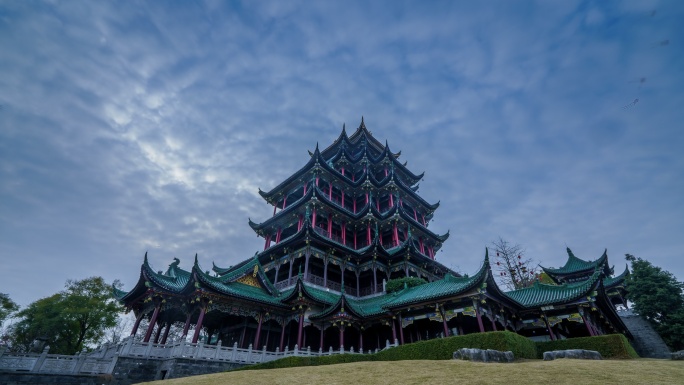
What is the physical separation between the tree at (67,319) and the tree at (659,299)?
43.9 meters

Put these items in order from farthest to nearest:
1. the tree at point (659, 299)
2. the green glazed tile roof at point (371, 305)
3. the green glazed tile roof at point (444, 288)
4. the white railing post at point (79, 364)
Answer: the tree at point (659, 299), the green glazed tile roof at point (371, 305), the green glazed tile roof at point (444, 288), the white railing post at point (79, 364)

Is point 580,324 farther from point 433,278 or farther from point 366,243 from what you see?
point 366,243

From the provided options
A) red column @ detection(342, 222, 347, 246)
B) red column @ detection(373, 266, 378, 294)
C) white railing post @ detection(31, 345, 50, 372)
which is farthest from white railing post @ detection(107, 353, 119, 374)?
red column @ detection(342, 222, 347, 246)

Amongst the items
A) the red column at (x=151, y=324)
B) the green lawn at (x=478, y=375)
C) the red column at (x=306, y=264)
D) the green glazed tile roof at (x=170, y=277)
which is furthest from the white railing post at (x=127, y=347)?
the red column at (x=306, y=264)

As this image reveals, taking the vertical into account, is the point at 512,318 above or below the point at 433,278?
below

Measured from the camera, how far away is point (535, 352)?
662 inches

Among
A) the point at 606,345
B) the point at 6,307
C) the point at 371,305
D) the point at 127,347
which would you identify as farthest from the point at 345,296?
the point at 6,307

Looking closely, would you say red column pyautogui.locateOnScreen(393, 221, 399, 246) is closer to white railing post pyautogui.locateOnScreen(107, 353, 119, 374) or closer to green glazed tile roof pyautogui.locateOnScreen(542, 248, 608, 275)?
green glazed tile roof pyautogui.locateOnScreen(542, 248, 608, 275)

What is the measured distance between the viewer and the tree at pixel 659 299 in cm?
2434

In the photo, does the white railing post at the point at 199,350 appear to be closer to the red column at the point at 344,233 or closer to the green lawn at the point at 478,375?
the green lawn at the point at 478,375

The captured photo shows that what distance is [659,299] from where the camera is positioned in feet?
84.5

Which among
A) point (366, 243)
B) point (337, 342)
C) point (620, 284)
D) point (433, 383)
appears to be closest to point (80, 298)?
point (337, 342)

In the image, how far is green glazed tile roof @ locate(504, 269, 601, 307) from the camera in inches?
742

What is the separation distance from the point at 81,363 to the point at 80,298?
17.5 meters
